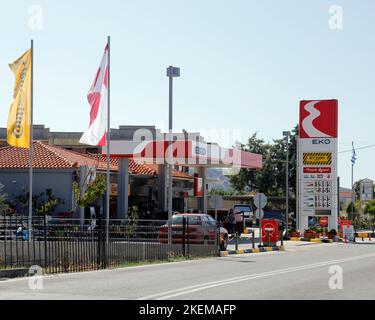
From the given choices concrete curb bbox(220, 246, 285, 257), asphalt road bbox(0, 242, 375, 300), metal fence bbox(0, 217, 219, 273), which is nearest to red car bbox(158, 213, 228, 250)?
metal fence bbox(0, 217, 219, 273)

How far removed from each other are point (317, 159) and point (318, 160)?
0.09m

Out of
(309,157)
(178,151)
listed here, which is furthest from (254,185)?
(178,151)

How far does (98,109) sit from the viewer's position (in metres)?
23.8

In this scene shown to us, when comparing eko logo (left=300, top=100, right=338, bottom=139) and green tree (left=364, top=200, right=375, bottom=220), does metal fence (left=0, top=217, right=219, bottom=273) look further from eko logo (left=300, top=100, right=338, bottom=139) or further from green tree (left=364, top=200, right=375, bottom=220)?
green tree (left=364, top=200, right=375, bottom=220)

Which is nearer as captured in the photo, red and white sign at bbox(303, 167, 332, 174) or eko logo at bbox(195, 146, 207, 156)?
eko logo at bbox(195, 146, 207, 156)

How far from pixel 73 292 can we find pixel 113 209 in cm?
2969

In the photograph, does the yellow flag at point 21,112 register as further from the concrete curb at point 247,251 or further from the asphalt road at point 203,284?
the concrete curb at point 247,251

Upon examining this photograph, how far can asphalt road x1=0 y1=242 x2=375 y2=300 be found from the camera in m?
12.9

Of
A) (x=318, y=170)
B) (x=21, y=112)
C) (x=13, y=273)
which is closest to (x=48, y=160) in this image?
(x=21, y=112)

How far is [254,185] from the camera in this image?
271 ft

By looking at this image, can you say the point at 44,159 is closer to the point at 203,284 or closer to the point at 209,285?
the point at 203,284

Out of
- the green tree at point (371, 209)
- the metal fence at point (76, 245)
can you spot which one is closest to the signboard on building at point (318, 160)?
the metal fence at point (76, 245)

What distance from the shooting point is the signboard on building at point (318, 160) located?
144 feet

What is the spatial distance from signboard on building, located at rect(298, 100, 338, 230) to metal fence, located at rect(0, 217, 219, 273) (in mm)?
22678
